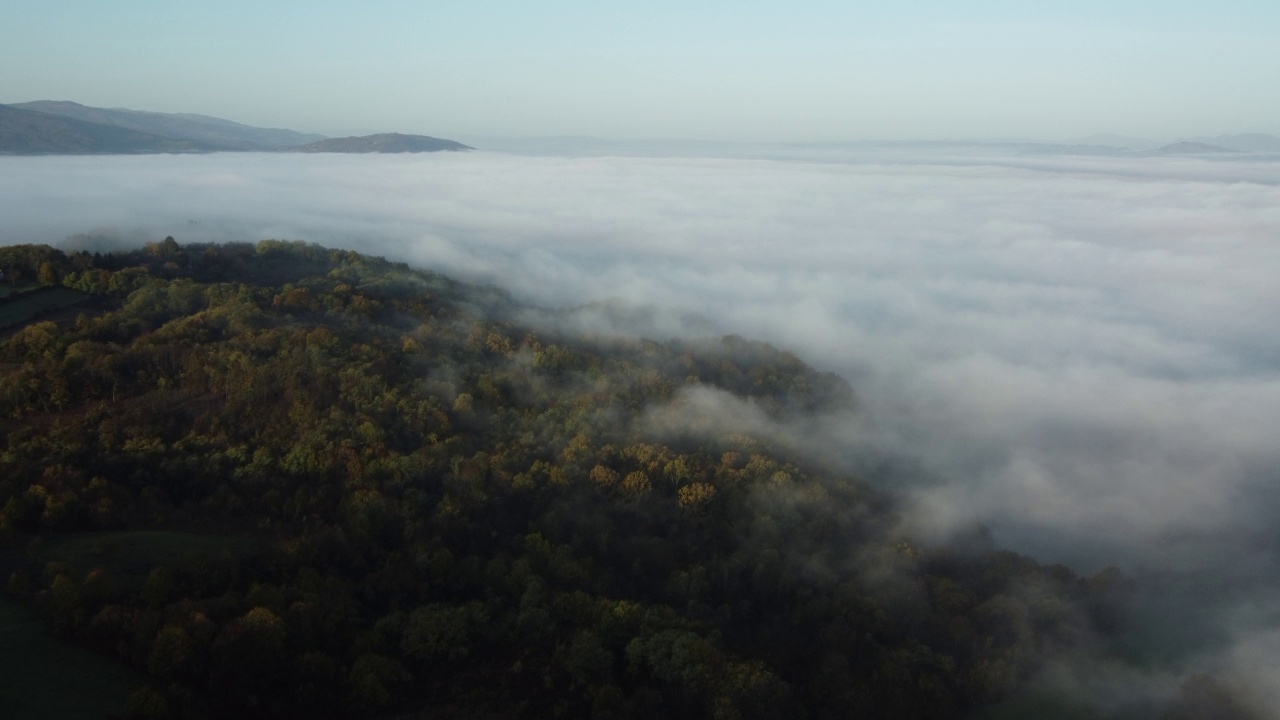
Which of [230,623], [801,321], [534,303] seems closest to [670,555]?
[230,623]

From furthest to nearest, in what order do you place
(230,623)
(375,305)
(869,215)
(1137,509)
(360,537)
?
1. (869,215)
2. (375,305)
3. (1137,509)
4. (360,537)
5. (230,623)

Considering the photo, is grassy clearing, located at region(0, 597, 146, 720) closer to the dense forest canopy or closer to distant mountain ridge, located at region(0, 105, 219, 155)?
the dense forest canopy

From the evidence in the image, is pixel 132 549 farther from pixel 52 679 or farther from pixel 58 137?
pixel 58 137

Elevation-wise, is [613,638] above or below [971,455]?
above

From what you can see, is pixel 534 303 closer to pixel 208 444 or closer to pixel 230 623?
pixel 208 444

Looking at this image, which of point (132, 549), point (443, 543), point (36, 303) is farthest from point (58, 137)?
point (443, 543)

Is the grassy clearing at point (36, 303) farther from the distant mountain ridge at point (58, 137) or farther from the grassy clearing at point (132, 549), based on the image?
the distant mountain ridge at point (58, 137)

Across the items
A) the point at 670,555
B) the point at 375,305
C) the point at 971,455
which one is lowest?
the point at 971,455

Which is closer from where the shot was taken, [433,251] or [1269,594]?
[1269,594]
